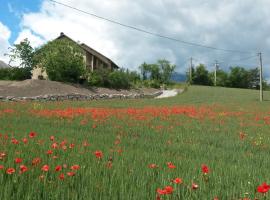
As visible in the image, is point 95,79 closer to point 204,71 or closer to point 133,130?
point 133,130

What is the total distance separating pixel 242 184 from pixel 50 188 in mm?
2736

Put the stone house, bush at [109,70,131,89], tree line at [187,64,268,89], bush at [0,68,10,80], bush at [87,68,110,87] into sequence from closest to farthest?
bush at [0,68,10,80]
bush at [87,68,110,87]
bush at [109,70,131,89]
the stone house
tree line at [187,64,268,89]

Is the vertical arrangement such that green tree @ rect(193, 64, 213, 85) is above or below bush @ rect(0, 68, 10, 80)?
above

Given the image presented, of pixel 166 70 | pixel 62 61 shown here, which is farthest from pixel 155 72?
pixel 62 61

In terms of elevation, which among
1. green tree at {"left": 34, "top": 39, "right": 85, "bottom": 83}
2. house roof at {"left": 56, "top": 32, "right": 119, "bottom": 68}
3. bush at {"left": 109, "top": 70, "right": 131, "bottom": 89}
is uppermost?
house roof at {"left": 56, "top": 32, "right": 119, "bottom": 68}

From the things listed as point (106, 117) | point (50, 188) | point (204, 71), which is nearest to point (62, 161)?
point (50, 188)

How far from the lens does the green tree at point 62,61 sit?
52.4 m

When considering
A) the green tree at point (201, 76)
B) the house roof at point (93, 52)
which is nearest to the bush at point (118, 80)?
the house roof at point (93, 52)

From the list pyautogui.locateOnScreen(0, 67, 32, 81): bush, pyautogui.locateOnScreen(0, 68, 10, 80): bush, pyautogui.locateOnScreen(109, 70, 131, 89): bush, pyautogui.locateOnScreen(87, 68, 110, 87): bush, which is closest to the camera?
pyautogui.locateOnScreen(0, 67, 32, 81): bush

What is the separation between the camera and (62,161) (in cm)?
609

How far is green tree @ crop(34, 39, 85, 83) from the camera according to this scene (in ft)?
172

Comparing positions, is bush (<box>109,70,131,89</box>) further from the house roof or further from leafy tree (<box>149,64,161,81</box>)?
leafy tree (<box>149,64,161,81</box>)

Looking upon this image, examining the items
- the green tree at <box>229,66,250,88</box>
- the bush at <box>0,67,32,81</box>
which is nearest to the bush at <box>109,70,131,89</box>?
the bush at <box>0,67,32,81</box>

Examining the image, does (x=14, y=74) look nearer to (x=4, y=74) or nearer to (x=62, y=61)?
(x=4, y=74)
